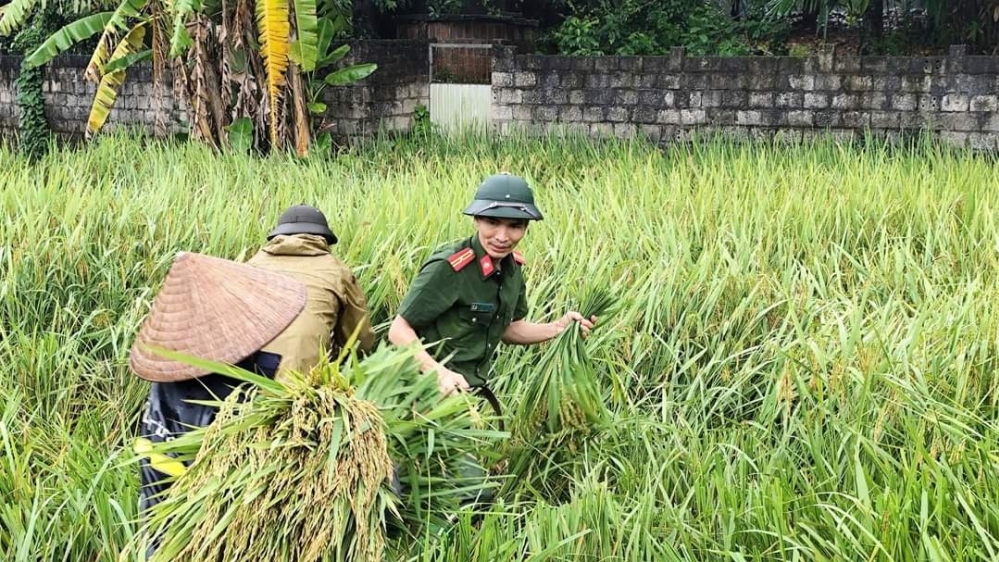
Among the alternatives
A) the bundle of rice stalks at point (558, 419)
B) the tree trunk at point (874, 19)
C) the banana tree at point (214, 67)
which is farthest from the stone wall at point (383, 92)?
the bundle of rice stalks at point (558, 419)

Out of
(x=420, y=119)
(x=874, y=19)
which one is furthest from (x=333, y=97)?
(x=874, y=19)

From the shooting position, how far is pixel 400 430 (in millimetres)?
2418

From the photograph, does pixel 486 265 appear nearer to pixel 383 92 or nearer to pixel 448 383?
pixel 448 383

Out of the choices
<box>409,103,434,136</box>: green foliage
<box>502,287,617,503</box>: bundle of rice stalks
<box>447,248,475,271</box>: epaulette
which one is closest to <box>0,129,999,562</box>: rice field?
<box>502,287,617,503</box>: bundle of rice stalks

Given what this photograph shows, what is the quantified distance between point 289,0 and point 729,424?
547 cm

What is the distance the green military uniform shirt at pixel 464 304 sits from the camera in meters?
2.97

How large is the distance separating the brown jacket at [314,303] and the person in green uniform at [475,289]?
18 centimetres

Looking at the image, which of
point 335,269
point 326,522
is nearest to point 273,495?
point 326,522

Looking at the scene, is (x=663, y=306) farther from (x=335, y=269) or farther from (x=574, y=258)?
(x=335, y=269)

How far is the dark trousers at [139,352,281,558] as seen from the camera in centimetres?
270

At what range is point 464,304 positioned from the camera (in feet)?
9.90

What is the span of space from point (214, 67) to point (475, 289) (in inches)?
243

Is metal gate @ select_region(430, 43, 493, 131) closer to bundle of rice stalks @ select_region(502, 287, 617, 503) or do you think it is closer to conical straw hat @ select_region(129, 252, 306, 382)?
bundle of rice stalks @ select_region(502, 287, 617, 503)

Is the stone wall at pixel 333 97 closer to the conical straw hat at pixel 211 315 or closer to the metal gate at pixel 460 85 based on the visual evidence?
the metal gate at pixel 460 85
